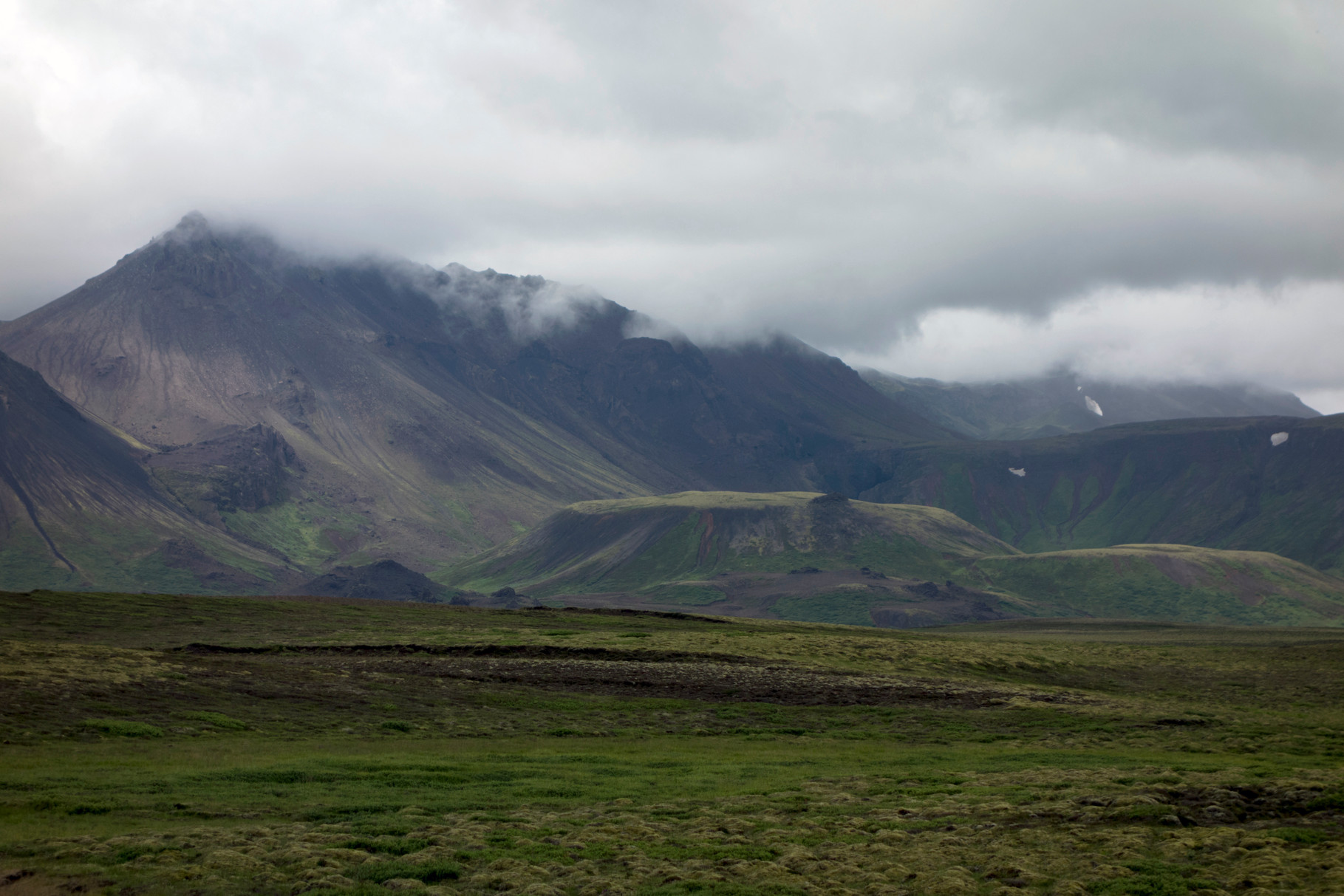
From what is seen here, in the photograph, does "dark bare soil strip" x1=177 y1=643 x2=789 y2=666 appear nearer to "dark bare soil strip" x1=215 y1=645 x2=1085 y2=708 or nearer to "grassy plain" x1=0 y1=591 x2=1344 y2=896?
"dark bare soil strip" x1=215 y1=645 x2=1085 y2=708

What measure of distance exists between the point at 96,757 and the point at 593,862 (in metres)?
21.2

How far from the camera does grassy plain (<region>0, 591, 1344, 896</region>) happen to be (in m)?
22.2

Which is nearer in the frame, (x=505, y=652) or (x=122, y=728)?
(x=122, y=728)

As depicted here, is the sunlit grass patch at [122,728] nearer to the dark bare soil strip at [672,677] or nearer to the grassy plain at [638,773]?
the grassy plain at [638,773]

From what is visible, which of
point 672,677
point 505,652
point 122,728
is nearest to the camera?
point 122,728

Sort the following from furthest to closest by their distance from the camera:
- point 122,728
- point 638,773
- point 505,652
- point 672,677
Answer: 1. point 505,652
2. point 672,677
3. point 122,728
4. point 638,773

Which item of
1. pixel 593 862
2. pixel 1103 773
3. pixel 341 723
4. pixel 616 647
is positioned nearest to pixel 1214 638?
pixel 616 647

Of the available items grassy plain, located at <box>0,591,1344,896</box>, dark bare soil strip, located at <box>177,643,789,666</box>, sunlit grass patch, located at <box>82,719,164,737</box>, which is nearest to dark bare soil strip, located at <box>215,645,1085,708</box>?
dark bare soil strip, located at <box>177,643,789,666</box>

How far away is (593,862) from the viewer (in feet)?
76.7

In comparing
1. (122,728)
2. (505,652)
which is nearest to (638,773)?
(122,728)

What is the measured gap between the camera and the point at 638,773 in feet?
119

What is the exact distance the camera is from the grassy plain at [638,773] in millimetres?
22156

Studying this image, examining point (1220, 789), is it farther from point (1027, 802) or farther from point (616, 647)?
point (616, 647)

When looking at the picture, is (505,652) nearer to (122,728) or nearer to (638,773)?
(122,728)
